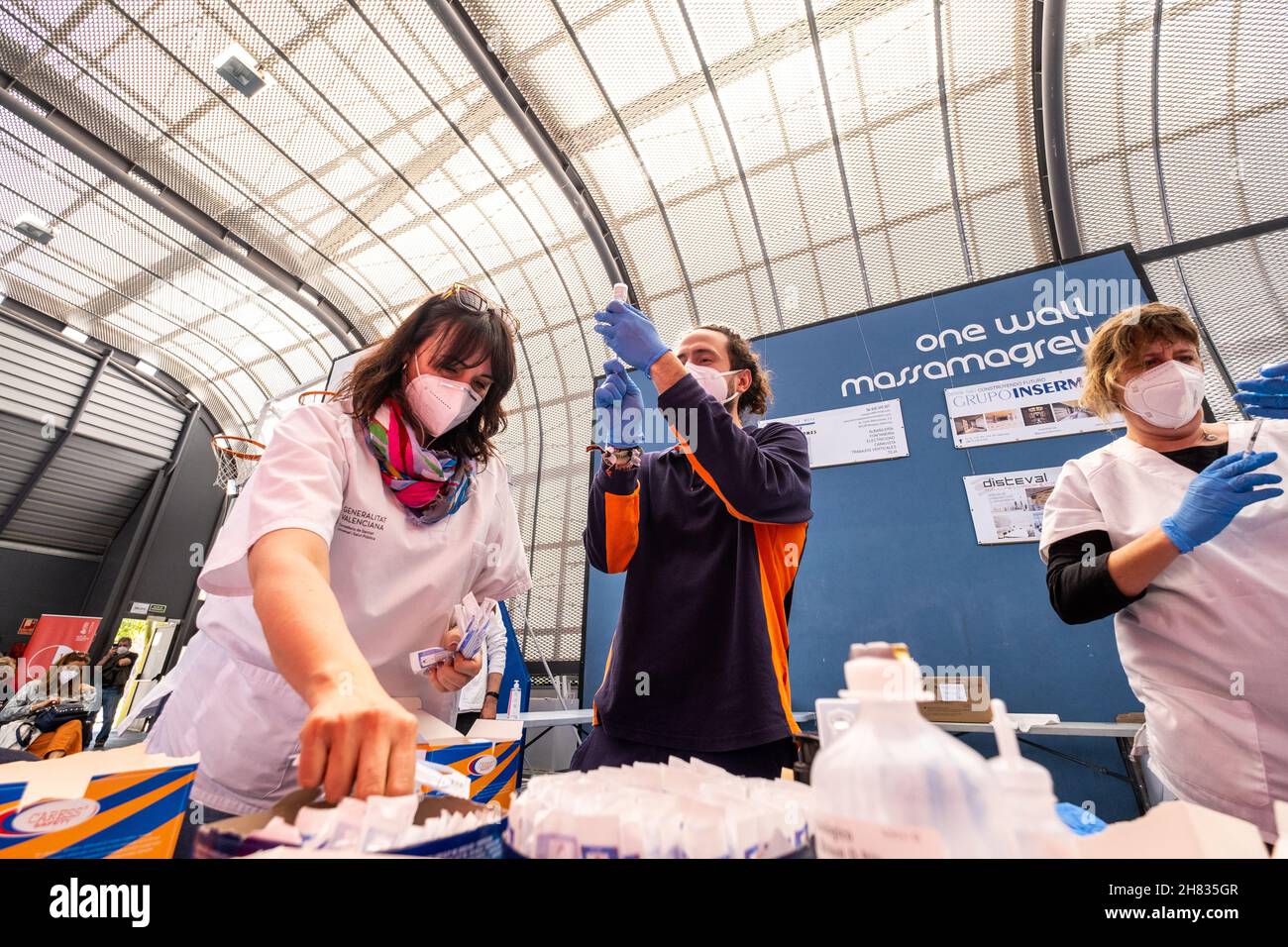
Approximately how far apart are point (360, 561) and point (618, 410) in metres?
0.74

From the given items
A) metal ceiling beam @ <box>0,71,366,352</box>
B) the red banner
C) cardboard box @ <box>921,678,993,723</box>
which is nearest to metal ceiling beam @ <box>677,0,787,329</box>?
cardboard box @ <box>921,678,993,723</box>

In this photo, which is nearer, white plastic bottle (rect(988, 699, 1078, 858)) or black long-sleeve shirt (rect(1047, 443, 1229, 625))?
white plastic bottle (rect(988, 699, 1078, 858))

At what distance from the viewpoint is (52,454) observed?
1035 centimetres

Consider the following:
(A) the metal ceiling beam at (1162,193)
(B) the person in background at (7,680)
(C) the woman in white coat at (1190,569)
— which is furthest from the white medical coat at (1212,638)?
(B) the person in background at (7,680)

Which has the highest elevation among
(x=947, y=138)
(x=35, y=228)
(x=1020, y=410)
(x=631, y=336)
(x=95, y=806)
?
(x=35, y=228)

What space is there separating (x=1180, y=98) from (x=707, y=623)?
5395mm

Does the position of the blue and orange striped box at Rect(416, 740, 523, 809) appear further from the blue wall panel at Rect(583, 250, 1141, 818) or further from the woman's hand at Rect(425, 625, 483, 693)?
the blue wall panel at Rect(583, 250, 1141, 818)

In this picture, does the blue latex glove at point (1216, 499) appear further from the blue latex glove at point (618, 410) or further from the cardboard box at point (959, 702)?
the cardboard box at point (959, 702)

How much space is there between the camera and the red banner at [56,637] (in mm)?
9398

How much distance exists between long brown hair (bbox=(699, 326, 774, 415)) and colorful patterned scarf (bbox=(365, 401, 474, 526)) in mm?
938

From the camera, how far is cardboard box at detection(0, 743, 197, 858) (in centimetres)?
52

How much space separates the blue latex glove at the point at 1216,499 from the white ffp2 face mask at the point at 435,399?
150 cm

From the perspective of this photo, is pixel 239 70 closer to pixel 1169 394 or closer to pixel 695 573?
pixel 695 573

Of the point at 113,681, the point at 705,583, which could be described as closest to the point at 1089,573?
the point at 705,583
